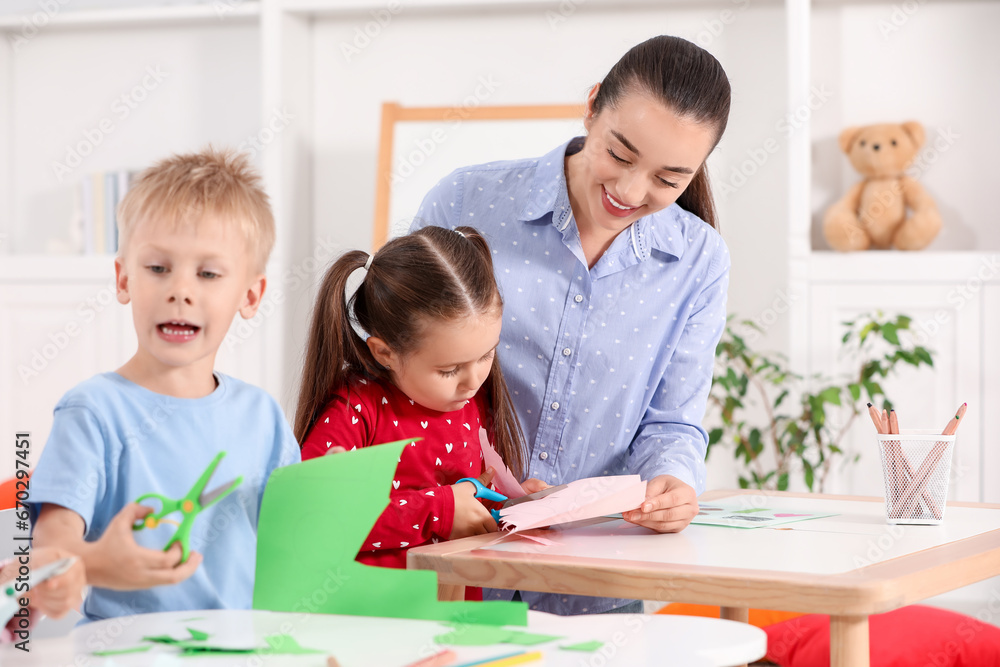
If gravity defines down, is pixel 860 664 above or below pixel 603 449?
below

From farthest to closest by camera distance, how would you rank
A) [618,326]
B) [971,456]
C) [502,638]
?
[971,456] < [618,326] < [502,638]

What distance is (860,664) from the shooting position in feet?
3.20

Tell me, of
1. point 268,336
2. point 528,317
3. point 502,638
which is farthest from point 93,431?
point 268,336

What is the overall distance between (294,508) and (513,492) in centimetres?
51

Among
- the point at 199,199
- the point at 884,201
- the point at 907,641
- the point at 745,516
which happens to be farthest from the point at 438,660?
the point at 884,201

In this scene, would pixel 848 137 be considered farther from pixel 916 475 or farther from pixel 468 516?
pixel 468 516

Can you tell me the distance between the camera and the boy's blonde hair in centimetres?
85

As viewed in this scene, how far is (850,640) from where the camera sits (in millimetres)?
972

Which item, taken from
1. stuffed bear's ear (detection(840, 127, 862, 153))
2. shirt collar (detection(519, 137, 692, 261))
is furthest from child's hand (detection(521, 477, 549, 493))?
stuffed bear's ear (detection(840, 127, 862, 153))

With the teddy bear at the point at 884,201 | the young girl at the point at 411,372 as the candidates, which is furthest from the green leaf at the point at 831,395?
the young girl at the point at 411,372

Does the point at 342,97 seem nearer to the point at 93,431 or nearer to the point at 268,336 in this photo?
the point at 268,336

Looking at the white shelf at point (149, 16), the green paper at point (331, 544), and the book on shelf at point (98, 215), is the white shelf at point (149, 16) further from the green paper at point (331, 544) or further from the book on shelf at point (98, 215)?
the green paper at point (331, 544)

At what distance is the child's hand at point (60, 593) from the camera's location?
2.32ft

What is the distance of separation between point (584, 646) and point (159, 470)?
1.23 ft
